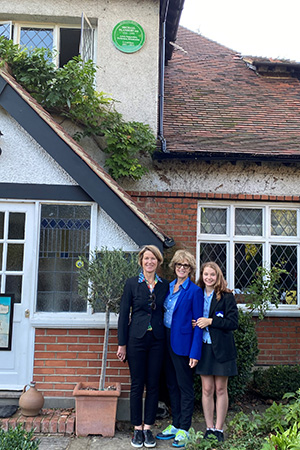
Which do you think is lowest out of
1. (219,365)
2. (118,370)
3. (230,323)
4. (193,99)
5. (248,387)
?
(248,387)

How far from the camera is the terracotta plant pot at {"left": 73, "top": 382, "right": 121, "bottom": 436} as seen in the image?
4410 mm

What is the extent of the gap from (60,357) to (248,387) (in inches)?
115

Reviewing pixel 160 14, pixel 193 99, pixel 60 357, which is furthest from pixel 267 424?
pixel 160 14

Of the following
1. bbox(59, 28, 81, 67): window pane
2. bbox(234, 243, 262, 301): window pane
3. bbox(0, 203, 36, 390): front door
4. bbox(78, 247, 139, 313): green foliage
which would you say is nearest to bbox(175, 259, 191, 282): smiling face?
bbox(78, 247, 139, 313): green foliage

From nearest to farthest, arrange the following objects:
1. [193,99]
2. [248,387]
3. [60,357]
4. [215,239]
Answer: [60,357]
[248,387]
[215,239]
[193,99]

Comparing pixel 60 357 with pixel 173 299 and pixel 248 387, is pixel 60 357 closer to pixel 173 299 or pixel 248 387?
pixel 173 299

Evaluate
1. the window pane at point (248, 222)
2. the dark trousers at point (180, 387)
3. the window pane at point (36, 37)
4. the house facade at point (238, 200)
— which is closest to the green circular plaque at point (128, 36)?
the window pane at point (36, 37)

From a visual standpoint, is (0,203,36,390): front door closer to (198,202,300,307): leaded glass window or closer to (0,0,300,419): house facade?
(0,0,300,419): house facade

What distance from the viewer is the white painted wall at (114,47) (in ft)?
22.5

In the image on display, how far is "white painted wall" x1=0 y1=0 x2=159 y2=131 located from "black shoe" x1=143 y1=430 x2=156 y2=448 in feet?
14.7

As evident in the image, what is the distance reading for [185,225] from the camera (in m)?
6.56

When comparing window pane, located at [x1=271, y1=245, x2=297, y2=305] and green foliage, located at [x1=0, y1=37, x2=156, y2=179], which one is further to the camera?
window pane, located at [x1=271, y1=245, x2=297, y2=305]

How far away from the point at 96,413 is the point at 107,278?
4.66 feet

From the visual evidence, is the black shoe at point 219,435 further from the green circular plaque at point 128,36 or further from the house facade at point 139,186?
the green circular plaque at point 128,36
